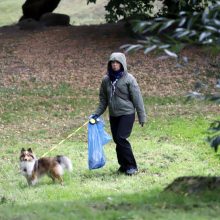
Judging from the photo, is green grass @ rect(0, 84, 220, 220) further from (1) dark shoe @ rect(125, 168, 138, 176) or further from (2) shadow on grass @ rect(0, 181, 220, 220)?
(1) dark shoe @ rect(125, 168, 138, 176)

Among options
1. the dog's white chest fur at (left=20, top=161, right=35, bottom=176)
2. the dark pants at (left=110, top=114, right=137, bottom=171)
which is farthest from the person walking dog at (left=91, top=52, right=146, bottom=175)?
the dog's white chest fur at (left=20, top=161, right=35, bottom=176)

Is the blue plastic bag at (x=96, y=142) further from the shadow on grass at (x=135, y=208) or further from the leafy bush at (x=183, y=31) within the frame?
the leafy bush at (x=183, y=31)

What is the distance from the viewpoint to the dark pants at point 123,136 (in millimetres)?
10703

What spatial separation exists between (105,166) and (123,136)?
125 centimetres

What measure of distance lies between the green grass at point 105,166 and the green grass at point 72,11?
66.7 feet

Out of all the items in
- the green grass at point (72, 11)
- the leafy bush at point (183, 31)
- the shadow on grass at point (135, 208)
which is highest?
the leafy bush at point (183, 31)

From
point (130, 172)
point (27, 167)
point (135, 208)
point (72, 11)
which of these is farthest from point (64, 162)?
point (72, 11)

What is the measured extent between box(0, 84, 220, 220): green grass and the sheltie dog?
0.55 ft

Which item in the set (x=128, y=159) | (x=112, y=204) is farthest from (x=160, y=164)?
(x=112, y=204)

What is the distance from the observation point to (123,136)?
1075 centimetres

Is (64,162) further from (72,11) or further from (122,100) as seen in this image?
(72,11)

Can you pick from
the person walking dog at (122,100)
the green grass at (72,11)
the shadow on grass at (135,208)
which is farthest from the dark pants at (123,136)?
the green grass at (72,11)

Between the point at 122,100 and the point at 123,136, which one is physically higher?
the point at 122,100

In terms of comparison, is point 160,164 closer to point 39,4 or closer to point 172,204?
point 172,204
